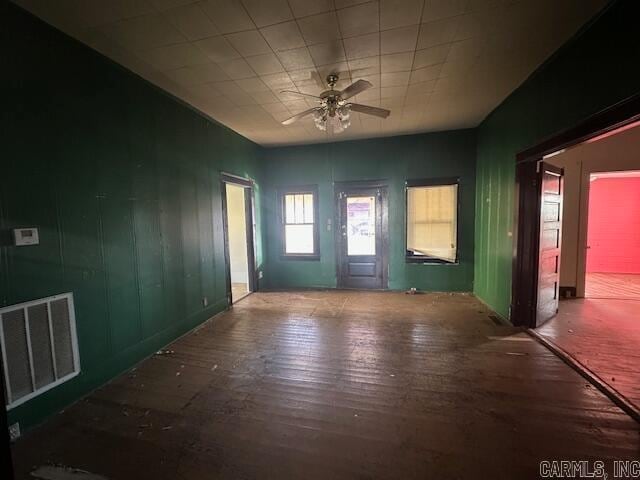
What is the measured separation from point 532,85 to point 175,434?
4461 millimetres

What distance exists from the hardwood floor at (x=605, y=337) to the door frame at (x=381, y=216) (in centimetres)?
253

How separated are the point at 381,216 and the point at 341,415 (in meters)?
3.89

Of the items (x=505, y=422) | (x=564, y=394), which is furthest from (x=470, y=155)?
(x=505, y=422)

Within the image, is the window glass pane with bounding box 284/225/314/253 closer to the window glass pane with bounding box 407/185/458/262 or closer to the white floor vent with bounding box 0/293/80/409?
the window glass pane with bounding box 407/185/458/262

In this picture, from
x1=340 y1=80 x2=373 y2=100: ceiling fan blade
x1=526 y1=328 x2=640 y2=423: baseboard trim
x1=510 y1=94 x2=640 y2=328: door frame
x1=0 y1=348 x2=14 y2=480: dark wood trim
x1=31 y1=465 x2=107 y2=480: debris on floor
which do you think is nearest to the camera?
x1=0 y1=348 x2=14 y2=480: dark wood trim

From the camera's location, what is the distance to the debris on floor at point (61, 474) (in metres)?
1.57

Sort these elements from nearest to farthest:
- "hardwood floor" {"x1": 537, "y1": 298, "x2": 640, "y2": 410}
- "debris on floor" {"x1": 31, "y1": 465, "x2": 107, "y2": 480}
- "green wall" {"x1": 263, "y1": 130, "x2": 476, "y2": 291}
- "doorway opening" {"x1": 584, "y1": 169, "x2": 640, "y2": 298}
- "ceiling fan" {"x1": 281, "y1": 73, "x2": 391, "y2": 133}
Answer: "debris on floor" {"x1": 31, "y1": 465, "x2": 107, "y2": 480} → "hardwood floor" {"x1": 537, "y1": 298, "x2": 640, "y2": 410} → "ceiling fan" {"x1": 281, "y1": 73, "x2": 391, "y2": 133} → "green wall" {"x1": 263, "y1": 130, "x2": 476, "y2": 291} → "doorway opening" {"x1": 584, "y1": 169, "x2": 640, "y2": 298}

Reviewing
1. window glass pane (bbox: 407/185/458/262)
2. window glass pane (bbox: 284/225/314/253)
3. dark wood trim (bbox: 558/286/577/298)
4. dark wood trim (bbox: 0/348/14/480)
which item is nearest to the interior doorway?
window glass pane (bbox: 284/225/314/253)

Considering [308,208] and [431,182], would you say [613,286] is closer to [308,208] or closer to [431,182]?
[431,182]

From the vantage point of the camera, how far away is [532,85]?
9.82ft

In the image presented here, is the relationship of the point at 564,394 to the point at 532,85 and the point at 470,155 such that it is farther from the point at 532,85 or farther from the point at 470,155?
the point at 470,155

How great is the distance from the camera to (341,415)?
6.61 ft

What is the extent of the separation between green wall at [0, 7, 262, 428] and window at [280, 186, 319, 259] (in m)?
2.22

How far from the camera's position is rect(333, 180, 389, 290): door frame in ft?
17.5
